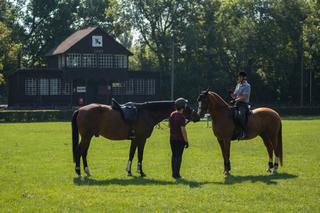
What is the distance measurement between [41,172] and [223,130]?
5.65m

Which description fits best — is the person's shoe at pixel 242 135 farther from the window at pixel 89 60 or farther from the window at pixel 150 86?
the window at pixel 150 86

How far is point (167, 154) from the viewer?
24203 millimetres

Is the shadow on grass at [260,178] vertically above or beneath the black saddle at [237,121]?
beneath

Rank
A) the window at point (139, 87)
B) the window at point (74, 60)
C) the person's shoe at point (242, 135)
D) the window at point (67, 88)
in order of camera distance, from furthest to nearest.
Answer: the window at point (139, 87) → the window at point (74, 60) → the window at point (67, 88) → the person's shoe at point (242, 135)

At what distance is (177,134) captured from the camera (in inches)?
685

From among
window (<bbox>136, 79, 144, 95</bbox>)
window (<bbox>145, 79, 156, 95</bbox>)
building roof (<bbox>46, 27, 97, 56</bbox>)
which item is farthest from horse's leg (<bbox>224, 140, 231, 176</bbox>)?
window (<bbox>145, 79, 156, 95</bbox>)

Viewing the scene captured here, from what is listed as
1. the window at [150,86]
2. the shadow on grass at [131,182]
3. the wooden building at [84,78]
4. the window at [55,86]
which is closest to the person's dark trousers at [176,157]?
the shadow on grass at [131,182]

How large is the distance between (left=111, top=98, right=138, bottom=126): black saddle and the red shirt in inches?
57.9

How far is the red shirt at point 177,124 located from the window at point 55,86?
62172mm

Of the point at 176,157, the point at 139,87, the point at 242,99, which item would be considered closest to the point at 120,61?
the point at 139,87

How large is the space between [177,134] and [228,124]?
1.96m

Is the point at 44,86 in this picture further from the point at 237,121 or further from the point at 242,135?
the point at 237,121

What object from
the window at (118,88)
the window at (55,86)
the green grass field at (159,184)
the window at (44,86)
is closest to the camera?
the green grass field at (159,184)

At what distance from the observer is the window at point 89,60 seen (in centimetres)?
7962
